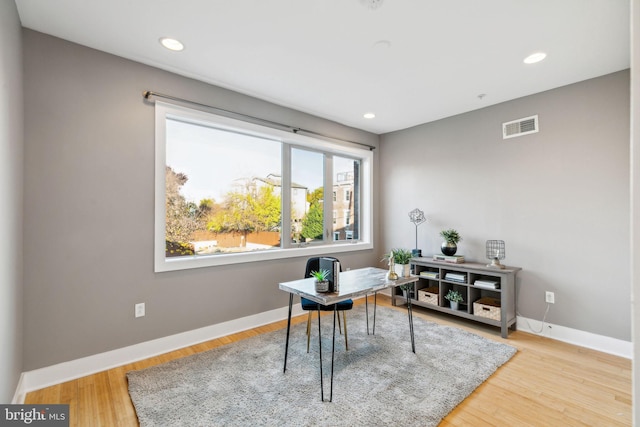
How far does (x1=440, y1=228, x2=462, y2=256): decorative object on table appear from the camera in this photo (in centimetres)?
366

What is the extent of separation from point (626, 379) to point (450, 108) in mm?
3063

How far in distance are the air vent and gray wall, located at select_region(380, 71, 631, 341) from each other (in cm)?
6

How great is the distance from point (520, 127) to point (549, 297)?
1897 mm

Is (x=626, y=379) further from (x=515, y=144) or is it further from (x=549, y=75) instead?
(x=549, y=75)

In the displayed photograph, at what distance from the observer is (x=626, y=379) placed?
225cm

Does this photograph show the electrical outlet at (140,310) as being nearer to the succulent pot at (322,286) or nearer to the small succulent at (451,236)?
the succulent pot at (322,286)

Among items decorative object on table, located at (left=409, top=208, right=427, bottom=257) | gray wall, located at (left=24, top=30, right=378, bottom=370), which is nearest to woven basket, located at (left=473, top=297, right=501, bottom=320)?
decorative object on table, located at (left=409, top=208, right=427, bottom=257)

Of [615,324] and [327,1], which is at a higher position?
[327,1]

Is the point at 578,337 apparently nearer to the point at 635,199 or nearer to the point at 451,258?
the point at 451,258

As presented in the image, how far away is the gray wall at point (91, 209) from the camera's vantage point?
215 centimetres

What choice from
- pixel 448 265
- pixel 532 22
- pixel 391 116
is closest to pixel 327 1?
pixel 532 22

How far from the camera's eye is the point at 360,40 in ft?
7.38

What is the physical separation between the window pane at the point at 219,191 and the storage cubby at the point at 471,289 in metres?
2.00

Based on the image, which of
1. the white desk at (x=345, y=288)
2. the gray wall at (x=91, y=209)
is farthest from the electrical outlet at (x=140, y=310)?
the white desk at (x=345, y=288)
